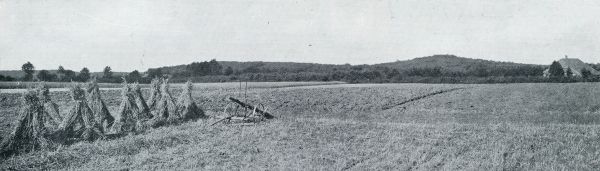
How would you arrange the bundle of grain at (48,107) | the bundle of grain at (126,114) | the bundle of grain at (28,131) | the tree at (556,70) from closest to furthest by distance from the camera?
the bundle of grain at (28,131)
the bundle of grain at (48,107)
the bundle of grain at (126,114)
the tree at (556,70)

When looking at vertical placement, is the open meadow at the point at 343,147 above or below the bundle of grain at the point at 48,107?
below

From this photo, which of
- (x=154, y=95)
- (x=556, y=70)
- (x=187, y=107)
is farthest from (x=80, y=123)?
(x=556, y=70)

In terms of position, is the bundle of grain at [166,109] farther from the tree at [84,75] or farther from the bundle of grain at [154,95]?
the tree at [84,75]

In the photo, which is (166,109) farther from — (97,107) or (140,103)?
(97,107)

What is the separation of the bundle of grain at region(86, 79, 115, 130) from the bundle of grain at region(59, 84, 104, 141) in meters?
1.09

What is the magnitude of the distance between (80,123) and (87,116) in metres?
0.45

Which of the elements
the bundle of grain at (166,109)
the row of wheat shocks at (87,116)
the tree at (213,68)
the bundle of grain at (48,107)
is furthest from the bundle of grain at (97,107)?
the tree at (213,68)

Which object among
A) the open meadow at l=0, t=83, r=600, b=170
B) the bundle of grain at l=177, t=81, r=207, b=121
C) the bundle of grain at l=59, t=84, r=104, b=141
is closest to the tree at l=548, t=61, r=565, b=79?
the open meadow at l=0, t=83, r=600, b=170

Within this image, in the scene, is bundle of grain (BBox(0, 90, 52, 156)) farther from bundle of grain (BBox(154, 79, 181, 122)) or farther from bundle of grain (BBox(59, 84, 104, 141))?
bundle of grain (BBox(154, 79, 181, 122))

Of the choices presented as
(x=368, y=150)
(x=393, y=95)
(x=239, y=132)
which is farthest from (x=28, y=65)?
(x=368, y=150)

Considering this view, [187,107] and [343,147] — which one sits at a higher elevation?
[187,107]

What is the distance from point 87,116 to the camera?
52.5 feet

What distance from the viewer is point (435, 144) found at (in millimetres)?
14539

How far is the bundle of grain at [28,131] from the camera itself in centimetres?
1280
